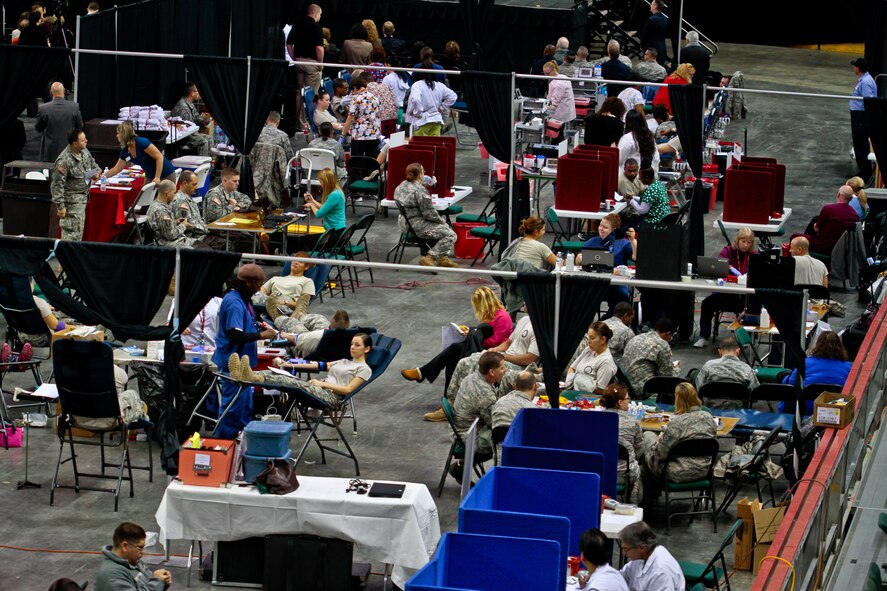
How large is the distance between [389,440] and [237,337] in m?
1.57

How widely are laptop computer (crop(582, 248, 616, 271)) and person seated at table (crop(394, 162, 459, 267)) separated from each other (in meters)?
2.45

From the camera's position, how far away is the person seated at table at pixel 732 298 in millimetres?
15047

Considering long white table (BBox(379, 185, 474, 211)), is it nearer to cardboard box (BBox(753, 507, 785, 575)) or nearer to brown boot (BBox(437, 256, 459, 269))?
brown boot (BBox(437, 256, 459, 269))

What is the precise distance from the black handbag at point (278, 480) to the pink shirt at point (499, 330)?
3550mm

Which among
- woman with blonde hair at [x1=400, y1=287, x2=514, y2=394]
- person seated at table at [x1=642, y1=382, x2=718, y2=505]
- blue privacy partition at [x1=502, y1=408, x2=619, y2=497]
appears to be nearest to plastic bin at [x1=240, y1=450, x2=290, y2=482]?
blue privacy partition at [x1=502, y1=408, x2=619, y2=497]

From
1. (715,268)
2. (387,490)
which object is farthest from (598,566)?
(715,268)

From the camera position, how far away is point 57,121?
18250 mm

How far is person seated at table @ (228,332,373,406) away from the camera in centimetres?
1191

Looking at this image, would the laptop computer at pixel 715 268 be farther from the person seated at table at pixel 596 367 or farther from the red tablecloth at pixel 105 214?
the red tablecloth at pixel 105 214

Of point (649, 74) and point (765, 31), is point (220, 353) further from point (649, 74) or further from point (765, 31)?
point (765, 31)

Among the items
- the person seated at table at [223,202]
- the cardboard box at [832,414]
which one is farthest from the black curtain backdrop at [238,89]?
the cardboard box at [832,414]

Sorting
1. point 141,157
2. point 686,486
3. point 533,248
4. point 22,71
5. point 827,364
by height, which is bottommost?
point 686,486

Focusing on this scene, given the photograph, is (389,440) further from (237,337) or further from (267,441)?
(267,441)

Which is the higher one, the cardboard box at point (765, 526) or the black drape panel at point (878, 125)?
the black drape panel at point (878, 125)
